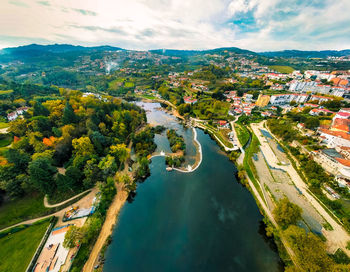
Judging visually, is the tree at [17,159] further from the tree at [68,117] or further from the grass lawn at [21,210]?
the tree at [68,117]

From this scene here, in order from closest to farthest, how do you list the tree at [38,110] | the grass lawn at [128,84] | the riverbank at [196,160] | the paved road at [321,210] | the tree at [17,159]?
the paved road at [321,210] → the tree at [17,159] → the riverbank at [196,160] → the tree at [38,110] → the grass lawn at [128,84]

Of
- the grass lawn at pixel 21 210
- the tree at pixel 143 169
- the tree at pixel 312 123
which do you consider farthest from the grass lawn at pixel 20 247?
the tree at pixel 312 123

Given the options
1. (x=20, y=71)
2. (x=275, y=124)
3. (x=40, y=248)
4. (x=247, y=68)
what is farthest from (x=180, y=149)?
(x=20, y=71)

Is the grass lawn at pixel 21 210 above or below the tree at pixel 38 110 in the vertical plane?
below

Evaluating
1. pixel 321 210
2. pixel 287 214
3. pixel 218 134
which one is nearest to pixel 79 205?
pixel 287 214

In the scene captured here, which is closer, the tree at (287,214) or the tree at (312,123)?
the tree at (287,214)
